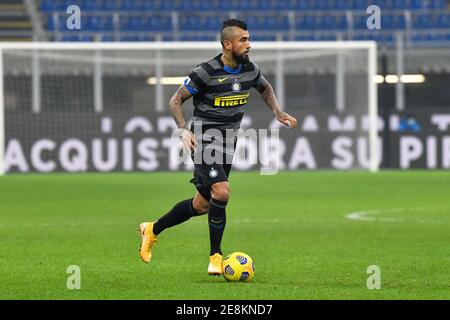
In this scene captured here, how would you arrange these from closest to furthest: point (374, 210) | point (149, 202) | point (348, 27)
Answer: point (374, 210) < point (149, 202) < point (348, 27)

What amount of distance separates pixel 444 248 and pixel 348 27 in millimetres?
17773

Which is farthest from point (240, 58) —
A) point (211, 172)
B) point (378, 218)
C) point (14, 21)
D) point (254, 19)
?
point (14, 21)

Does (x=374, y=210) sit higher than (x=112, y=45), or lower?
lower

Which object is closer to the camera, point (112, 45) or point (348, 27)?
point (112, 45)

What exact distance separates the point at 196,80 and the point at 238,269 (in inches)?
54.5

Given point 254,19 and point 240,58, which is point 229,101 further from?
point 254,19

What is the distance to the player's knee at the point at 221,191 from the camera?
8367mm

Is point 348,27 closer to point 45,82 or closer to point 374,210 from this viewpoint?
point 45,82

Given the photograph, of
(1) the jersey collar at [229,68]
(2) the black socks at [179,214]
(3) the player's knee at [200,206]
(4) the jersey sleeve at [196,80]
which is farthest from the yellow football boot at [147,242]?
(1) the jersey collar at [229,68]

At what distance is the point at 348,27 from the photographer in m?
27.7

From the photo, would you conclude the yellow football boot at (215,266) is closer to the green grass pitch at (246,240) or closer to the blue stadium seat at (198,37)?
the green grass pitch at (246,240)

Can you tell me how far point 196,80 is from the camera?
8383 mm

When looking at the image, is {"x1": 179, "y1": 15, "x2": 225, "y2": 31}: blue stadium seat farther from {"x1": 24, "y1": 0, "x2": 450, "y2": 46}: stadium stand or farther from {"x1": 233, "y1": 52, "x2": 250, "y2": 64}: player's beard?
{"x1": 233, "y1": 52, "x2": 250, "y2": 64}: player's beard
